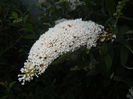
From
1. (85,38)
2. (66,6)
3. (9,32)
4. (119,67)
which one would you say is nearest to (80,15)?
(66,6)

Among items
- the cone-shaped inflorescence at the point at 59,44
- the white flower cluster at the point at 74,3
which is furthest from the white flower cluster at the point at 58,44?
the white flower cluster at the point at 74,3

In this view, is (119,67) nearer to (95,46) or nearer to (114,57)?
(114,57)

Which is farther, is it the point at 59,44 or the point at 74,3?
the point at 74,3

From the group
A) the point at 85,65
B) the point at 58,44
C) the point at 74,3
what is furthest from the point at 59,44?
the point at 74,3

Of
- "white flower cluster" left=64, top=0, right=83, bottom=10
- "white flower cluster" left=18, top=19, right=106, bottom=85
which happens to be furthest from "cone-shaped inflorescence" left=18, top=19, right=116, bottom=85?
"white flower cluster" left=64, top=0, right=83, bottom=10

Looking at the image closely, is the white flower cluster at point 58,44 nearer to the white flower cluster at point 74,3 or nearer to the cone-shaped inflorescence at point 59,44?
the cone-shaped inflorescence at point 59,44

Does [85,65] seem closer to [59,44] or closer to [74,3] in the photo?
[59,44]

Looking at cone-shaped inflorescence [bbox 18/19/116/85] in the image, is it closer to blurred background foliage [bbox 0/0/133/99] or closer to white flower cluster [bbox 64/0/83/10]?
blurred background foliage [bbox 0/0/133/99]
